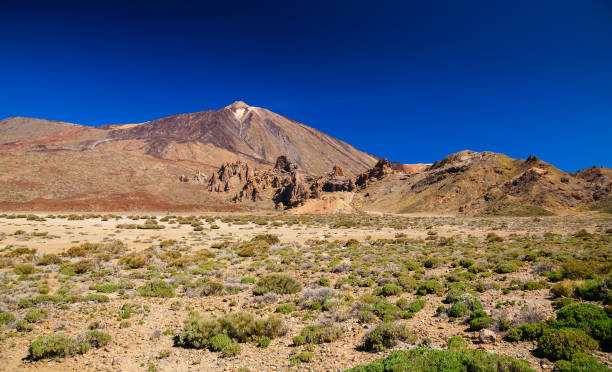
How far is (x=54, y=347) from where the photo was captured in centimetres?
753

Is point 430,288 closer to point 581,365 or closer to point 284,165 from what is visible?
point 581,365

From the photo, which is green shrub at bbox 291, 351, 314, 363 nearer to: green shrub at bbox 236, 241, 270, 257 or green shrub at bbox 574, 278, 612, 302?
green shrub at bbox 574, 278, 612, 302

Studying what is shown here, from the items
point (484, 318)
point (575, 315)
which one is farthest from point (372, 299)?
point (575, 315)

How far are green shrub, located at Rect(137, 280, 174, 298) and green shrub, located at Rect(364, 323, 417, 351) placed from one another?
9168 mm

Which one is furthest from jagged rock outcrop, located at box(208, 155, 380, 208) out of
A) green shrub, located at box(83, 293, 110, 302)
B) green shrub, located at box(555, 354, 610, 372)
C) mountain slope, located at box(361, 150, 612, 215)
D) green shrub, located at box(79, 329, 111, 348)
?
green shrub, located at box(555, 354, 610, 372)

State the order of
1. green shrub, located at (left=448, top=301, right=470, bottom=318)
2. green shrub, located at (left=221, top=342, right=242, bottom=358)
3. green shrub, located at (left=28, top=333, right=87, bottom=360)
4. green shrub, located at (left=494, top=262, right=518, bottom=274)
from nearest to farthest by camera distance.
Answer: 1. green shrub, located at (left=28, top=333, right=87, bottom=360)
2. green shrub, located at (left=221, top=342, right=242, bottom=358)
3. green shrub, located at (left=448, top=301, right=470, bottom=318)
4. green shrub, located at (left=494, top=262, right=518, bottom=274)

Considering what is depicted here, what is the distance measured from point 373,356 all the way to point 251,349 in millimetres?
3535

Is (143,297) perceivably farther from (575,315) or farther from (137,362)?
(575,315)

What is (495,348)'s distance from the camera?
23.4ft

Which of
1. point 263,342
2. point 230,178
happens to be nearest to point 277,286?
point 263,342

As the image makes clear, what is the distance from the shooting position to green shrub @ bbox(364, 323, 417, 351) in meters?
7.58

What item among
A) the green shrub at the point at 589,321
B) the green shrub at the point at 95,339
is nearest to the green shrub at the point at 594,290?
the green shrub at the point at 589,321

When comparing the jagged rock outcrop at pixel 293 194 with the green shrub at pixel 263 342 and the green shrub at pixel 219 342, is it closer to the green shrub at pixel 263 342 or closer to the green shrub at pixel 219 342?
the green shrub at pixel 263 342

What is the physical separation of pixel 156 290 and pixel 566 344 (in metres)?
14.3
